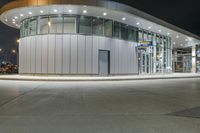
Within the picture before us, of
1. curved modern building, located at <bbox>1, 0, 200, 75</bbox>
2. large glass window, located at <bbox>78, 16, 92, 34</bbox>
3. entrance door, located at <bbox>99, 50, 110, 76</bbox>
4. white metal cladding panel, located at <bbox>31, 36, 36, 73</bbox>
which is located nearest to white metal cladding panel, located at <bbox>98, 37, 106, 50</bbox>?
curved modern building, located at <bbox>1, 0, 200, 75</bbox>

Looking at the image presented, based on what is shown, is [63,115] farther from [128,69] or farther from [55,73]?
[128,69]

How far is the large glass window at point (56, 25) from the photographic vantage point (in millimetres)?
28234

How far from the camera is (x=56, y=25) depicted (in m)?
28.3

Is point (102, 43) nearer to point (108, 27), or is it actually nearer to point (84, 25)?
point (108, 27)

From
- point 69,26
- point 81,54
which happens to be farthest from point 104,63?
point 69,26

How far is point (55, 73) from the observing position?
28000 millimetres

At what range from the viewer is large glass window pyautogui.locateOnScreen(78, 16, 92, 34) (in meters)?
28.4

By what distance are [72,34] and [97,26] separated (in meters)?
3.59

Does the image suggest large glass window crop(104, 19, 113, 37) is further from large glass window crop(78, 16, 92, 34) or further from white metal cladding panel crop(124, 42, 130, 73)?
white metal cladding panel crop(124, 42, 130, 73)

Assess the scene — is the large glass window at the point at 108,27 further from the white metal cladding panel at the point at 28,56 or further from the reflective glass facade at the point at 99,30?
the white metal cladding panel at the point at 28,56

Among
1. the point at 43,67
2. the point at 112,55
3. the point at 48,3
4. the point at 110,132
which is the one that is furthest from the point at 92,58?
the point at 110,132

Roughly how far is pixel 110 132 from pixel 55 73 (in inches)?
925

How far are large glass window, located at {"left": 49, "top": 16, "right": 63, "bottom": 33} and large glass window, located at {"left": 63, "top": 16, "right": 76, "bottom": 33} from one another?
55 centimetres

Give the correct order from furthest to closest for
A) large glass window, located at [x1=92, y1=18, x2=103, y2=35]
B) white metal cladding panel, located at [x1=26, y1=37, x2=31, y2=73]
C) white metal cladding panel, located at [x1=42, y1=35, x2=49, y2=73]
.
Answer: white metal cladding panel, located at [x1=26, y1=37, x2=31, y2=73] < large glass window, located at [x1=92, y1=18, x2=103, y2=35] < white metal cladding panel, located at [x1=42, y1=35, x2=49, y2=73]
